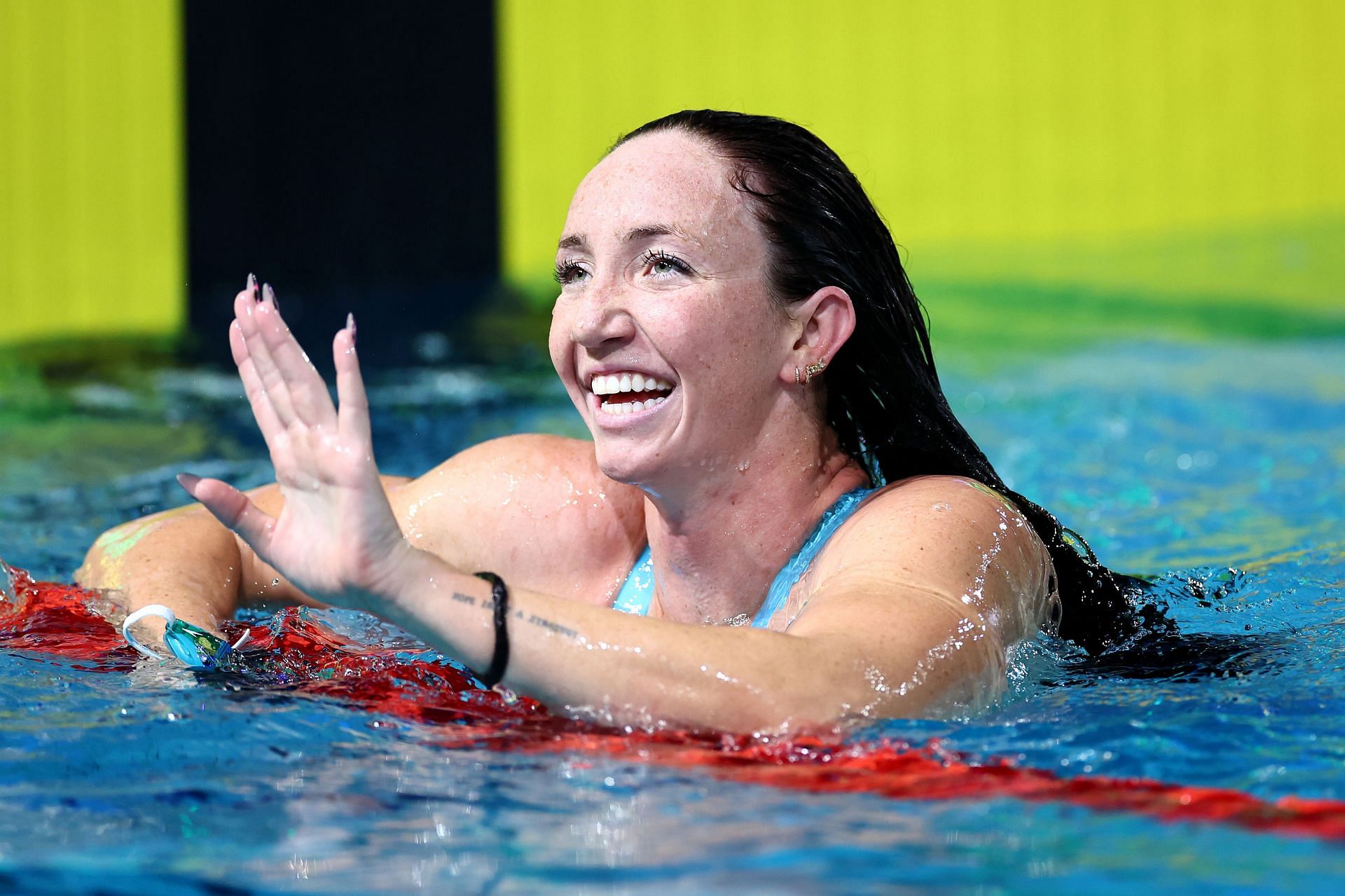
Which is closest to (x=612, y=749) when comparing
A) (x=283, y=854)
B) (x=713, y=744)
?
(x=713, y=744)

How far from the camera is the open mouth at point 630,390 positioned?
250cm

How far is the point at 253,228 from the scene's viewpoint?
9.80 m

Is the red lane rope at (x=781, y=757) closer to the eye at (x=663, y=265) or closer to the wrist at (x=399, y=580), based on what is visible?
the wrist at (x=399, y=580)

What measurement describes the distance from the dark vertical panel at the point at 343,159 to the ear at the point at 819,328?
6.55 m

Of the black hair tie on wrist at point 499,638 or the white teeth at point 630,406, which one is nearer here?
the black hair tie on wrist at point 499,638

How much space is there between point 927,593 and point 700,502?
49 cm

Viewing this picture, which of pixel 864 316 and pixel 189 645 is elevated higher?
pixel 864 316

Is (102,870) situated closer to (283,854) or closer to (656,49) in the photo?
(283,854)

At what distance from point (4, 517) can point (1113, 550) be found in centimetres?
343

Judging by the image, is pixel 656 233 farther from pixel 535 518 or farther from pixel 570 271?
pixel 535 518

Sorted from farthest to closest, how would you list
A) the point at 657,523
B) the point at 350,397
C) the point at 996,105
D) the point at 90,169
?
→ the point at 996,105 → the point at 90,169 → the point at 657,523 → the point at 350,397

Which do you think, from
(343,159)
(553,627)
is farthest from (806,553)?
(343,159)

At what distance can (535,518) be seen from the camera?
303 cm

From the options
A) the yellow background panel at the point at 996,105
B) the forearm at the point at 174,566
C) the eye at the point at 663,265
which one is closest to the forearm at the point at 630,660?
the eye at the point at 663,265
